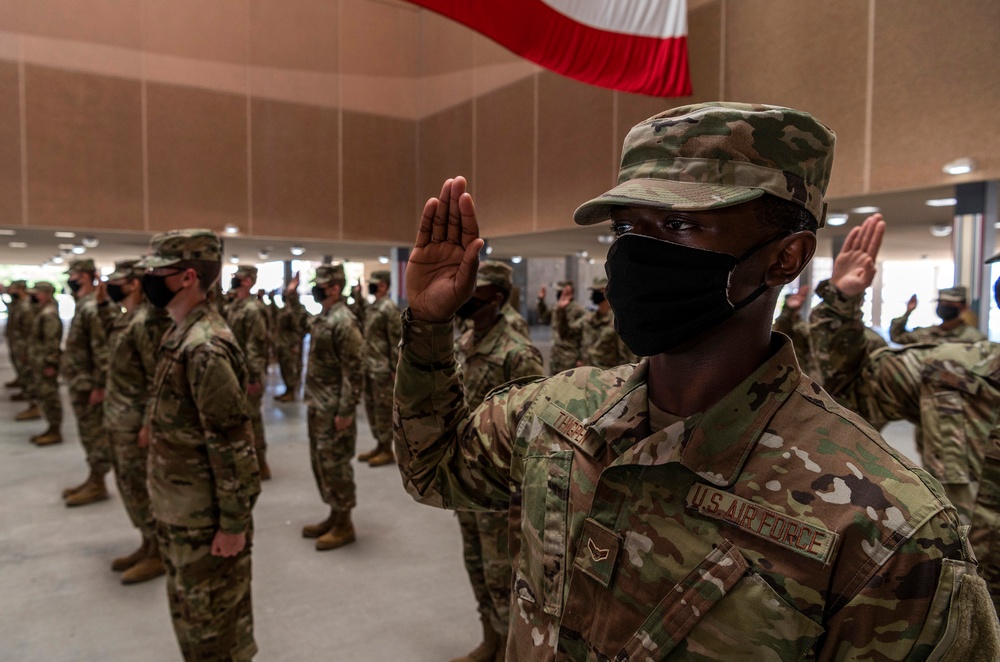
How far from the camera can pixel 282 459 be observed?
6.81 metres

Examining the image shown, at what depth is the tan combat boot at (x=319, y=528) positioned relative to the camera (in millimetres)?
4688

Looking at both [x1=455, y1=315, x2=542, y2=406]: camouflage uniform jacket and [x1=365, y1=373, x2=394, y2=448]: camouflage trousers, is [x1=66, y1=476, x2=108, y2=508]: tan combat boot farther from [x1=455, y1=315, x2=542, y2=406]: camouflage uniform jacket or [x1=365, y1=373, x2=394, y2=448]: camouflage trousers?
[x1=455, y1=315, x2=542, y2=406]: camouflage uniform jacket

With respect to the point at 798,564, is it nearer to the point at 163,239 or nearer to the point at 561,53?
the point at 163,239

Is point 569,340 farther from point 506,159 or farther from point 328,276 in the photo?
point 328,276

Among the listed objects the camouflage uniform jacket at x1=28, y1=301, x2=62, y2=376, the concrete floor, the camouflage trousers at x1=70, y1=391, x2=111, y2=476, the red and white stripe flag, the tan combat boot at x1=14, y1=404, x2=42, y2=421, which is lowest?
the concrete floor

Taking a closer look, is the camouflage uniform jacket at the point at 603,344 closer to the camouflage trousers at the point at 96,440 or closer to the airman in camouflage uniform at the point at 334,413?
the airman in camouflage uniform at the point at 334,413

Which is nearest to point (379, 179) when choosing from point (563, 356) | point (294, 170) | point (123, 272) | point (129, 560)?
point (294, 170)

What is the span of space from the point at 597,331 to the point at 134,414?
16.3 feet

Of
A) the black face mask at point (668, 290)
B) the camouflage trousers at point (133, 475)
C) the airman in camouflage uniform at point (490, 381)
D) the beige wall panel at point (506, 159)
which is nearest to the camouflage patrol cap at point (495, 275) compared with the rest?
the airman in camouflage uniform at point (490, 381)

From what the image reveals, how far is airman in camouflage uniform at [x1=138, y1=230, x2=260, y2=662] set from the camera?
2.60 meters

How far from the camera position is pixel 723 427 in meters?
0.97

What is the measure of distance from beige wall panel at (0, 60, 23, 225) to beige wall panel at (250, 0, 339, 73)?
10.8ft

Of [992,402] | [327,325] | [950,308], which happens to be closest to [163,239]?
[327,325]

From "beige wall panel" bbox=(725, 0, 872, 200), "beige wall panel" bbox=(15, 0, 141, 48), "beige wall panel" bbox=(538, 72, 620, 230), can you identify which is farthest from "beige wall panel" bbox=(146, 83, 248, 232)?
"beige wall panel" bbox=(725, 0, 872, 200)
